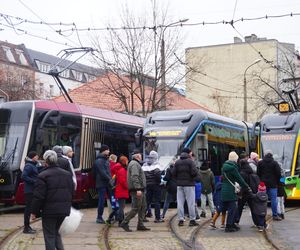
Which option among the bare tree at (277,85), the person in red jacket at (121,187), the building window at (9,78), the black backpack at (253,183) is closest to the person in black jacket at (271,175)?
the black backpack at (253,183)

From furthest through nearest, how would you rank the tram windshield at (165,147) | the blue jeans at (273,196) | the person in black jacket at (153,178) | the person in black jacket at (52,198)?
the tram windshield at (165,147) < the blue jeans at (273,196) < the person in black jacket at (153,178) < the person in black jacket at (52,198)

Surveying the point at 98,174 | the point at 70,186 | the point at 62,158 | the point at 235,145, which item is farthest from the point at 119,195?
the point at 235,145

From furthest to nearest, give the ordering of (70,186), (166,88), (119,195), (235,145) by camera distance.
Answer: (166,88)
(235,145)
(119,195)
(70,186)

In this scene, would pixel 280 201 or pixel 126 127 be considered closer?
pixel 280 201

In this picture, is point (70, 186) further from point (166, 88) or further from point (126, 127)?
point (166, 88)

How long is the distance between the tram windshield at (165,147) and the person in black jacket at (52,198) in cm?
1015

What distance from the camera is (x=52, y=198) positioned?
7949mm

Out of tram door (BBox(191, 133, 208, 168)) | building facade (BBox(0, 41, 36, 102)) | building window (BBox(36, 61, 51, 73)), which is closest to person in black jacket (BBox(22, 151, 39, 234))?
tram door (BBox(191, 133, 208, 168))

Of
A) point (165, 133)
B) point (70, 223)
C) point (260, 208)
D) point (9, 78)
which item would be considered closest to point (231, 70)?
point (9, 78)

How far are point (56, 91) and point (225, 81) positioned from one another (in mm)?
32315

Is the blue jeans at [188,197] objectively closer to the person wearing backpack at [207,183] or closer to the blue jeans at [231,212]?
the blue jeans at [231,212]

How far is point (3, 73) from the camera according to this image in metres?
53.2

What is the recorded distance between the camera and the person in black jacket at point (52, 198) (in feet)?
26.0

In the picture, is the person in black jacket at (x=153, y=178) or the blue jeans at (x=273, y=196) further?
the blue jeans at (x=273, y=196)
